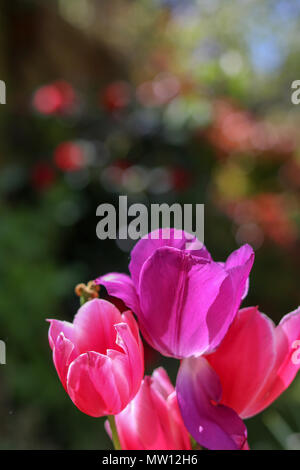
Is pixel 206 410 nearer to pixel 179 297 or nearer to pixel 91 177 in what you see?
pixel 179 297

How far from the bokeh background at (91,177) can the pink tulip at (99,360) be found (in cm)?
44

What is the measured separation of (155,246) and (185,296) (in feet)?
0.10

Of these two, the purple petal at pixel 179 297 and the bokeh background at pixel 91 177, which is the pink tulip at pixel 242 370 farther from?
the bokeh background at pixel 91 177

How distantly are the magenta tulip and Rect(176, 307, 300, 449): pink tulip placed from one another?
1cm

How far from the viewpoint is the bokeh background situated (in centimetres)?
168

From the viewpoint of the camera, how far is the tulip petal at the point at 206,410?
247 mm

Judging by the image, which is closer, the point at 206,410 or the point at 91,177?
the point at 206,410

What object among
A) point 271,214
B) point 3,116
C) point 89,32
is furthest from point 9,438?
point 89,32

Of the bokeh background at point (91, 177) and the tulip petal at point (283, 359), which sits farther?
the bokeh background at point (91, 177)

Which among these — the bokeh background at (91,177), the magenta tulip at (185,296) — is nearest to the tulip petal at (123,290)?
the magenta tulip at (185,296)

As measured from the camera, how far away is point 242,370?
27 cm

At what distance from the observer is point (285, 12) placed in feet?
18.7

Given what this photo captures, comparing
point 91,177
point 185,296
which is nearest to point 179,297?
point 185,296

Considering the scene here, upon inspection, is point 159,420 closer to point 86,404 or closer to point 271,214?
point 86,404
